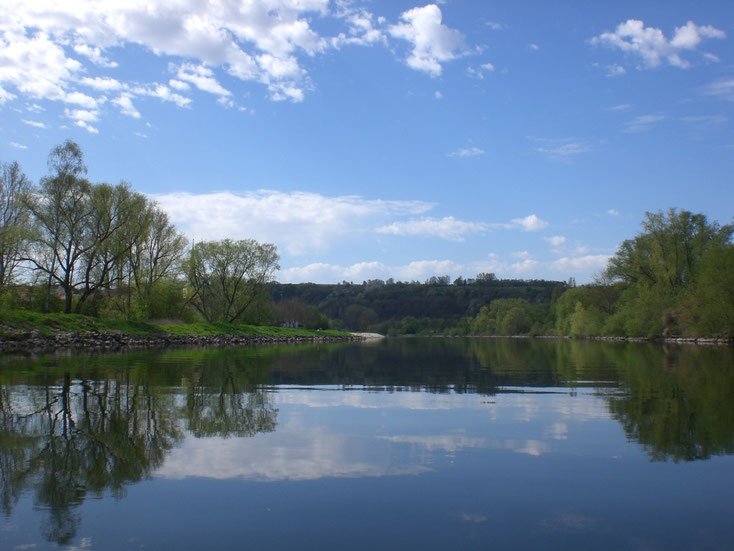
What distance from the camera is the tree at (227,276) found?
67.6m

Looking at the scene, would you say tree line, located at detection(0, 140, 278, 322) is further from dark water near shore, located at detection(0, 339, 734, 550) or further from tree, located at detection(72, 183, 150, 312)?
dark water near shore, located at detection(0, 339, 734, 550)

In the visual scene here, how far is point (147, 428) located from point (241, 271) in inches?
2507

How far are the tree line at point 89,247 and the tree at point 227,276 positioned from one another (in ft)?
23.5

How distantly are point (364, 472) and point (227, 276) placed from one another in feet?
219

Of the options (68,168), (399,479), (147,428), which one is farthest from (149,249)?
(399,479)

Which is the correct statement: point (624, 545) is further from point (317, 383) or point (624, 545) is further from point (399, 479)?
point (317, 383)

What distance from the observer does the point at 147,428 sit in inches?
336

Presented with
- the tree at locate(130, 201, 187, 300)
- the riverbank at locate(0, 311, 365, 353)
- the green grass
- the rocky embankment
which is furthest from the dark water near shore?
the tree at locate(130, 201, 187, 300)

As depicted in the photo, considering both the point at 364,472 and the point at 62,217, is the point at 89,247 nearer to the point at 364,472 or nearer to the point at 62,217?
the point at 62,217

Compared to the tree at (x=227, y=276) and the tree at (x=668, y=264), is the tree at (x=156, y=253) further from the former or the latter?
the tree at (x=668, y=264)

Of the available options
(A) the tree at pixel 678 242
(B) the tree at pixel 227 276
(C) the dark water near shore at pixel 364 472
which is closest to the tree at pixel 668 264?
(A) the tree at pixel 678 242

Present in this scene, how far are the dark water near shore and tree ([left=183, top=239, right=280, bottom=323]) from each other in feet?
186

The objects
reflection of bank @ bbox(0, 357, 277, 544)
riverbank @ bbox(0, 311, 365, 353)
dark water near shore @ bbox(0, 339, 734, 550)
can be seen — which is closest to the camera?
dark water near shore @ bbox(0, 339, 734, 550)

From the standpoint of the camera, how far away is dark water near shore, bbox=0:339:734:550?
4.56m
